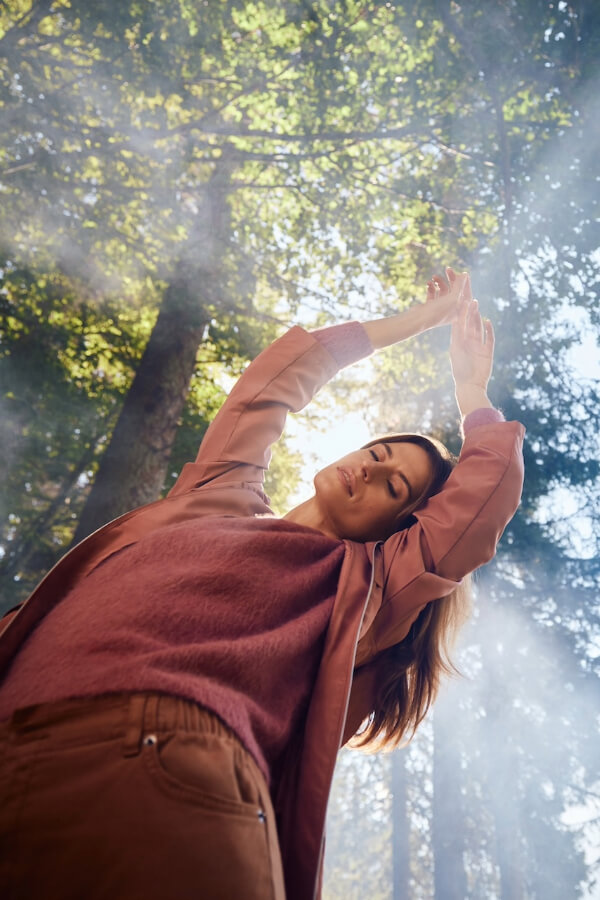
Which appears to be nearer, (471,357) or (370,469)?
(370,469)

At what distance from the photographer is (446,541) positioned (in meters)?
1.81

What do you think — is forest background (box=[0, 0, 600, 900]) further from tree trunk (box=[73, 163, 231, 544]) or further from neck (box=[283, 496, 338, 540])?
neck (box=[283, 496, 338, 540])

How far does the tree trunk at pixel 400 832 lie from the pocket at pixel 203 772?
53.7 feet

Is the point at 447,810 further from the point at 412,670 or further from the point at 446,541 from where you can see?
the point at 446,541

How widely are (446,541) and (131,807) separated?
1.12 metres

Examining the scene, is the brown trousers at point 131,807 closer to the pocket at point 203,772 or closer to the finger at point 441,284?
the pocket at point 203,772

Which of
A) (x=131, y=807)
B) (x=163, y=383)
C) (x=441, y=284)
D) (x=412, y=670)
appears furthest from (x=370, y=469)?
(x=163, y=383)

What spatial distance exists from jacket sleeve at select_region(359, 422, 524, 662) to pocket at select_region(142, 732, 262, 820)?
789mm

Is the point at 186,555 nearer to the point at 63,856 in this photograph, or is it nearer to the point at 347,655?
the point at 347,655

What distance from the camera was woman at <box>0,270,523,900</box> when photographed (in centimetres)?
103

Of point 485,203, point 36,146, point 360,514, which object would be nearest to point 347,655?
point 360,514

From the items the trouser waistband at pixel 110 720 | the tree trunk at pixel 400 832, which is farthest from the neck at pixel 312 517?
the tree trunk at pixel 400 832

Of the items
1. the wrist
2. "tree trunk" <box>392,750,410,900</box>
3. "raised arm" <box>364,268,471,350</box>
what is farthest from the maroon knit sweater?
"tree trunk" <box>392,750,410,900</box>

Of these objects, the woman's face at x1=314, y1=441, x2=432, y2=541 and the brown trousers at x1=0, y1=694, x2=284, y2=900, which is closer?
the brown trousers at x1=0, y1=694, x2=284, y2=900
